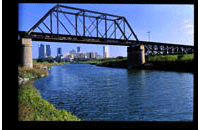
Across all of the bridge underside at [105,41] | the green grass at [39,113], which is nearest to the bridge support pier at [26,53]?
the bridge underside at [105,41]

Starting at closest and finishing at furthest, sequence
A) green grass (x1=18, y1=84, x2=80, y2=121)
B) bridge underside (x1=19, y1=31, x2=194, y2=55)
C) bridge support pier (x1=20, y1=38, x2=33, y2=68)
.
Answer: green grass (x1=18, y1=84, x2=80, y2=121) < bridge support pier (x1=20, y1=38, x2=33, y2=68) < bridge underside (x1=19, y1=31, x2=194, y2=55)

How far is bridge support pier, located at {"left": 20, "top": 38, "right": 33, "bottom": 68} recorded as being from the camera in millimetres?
33812

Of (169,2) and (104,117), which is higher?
(169,2)

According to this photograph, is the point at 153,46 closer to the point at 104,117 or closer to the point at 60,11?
the point at 60,11

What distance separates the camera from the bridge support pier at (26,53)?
33.8m

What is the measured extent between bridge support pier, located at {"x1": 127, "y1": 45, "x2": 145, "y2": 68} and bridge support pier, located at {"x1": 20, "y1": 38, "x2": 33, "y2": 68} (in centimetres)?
3556

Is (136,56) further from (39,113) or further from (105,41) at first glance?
(39,113)

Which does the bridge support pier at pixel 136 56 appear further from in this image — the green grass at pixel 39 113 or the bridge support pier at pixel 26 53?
the green grass at pixel 39 113

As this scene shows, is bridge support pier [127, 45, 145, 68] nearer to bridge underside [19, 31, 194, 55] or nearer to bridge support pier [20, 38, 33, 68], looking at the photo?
bridge underside [19, 31, 194, 55]

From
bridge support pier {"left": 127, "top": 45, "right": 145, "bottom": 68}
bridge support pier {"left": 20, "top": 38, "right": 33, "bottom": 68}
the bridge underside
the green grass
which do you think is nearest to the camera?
the green grass

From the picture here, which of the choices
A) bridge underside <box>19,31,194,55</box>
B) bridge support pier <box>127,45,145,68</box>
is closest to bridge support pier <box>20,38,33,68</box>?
bridge underside <box>19,31,194,55</box>
